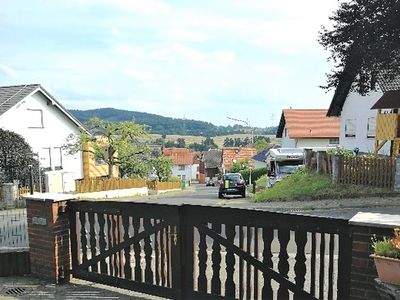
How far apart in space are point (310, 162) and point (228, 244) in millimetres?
16048

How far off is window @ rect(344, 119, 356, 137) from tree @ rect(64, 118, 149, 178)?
15.9 m

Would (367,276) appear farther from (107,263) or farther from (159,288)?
(107,263)

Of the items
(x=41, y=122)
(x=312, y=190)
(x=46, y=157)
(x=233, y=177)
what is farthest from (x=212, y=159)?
(x=312, y=190)

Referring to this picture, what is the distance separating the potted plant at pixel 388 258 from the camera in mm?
3314

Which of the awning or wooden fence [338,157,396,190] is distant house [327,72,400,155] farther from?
wooden fence [338,157,396,190]

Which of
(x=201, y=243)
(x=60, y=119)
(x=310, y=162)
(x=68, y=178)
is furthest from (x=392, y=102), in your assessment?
(x=60, y=119)

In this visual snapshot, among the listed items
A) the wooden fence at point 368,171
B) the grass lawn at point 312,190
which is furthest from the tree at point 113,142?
the wooden fence at point 368,171

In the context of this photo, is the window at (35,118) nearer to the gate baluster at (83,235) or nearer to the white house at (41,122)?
the white house at (41,122)

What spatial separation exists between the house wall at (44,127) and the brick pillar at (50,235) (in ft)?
71.8

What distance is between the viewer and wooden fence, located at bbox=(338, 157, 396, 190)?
14165mm

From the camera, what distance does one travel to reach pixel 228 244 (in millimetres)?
4645

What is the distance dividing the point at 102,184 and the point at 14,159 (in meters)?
5.89

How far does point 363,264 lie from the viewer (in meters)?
3.80

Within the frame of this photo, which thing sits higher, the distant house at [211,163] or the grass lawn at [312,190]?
the grass lawn at [312,190]
